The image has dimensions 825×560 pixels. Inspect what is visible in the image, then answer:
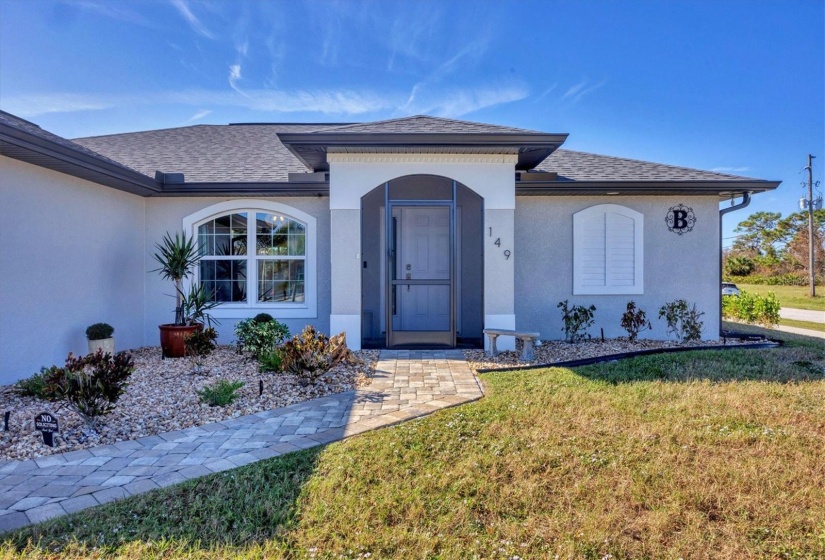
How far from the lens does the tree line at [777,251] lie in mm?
30188

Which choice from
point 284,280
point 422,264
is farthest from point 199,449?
point 422,264

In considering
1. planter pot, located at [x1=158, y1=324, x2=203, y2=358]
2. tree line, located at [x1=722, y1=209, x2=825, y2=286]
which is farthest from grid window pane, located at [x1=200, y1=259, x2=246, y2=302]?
tree line, located at [x1=722, y1=209, x2=825, y2=286]

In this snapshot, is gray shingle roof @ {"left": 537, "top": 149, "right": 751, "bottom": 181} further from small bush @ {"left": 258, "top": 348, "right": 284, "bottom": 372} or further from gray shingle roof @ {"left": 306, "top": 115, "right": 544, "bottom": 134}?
small bush @ {"left": 258, "top": 348, "right": 284, "bottom": 372}

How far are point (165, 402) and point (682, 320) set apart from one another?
9.37m

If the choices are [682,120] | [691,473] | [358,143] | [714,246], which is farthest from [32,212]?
[682,120]

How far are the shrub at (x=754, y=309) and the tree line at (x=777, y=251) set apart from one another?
20532mm

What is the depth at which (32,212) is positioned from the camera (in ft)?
21.9

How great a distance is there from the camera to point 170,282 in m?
9.41

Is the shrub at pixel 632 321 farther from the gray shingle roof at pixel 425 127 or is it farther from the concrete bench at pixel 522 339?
the gray shingle roof at pixel 425 127

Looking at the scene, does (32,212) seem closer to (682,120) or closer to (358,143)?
(358,143)

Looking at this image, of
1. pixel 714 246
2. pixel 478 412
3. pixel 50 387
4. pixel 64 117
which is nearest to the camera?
pixel 50 387

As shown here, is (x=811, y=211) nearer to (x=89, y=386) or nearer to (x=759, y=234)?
(x=759, y=234)

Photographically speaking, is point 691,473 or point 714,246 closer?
point 691,473

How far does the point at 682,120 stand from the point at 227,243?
1501cm
